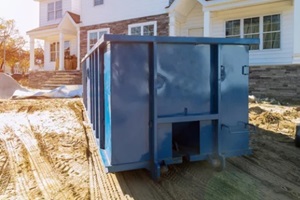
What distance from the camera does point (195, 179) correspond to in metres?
3.29

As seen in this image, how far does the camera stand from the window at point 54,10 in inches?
874

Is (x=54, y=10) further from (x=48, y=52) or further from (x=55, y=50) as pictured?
(x=48, y=52)

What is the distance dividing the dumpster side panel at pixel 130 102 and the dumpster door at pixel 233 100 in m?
1.01

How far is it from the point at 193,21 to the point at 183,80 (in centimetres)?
1272

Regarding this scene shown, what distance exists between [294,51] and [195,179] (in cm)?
979

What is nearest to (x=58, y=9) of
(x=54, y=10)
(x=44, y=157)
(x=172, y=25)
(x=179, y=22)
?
(x=54, y=10)

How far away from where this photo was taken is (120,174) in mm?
3445

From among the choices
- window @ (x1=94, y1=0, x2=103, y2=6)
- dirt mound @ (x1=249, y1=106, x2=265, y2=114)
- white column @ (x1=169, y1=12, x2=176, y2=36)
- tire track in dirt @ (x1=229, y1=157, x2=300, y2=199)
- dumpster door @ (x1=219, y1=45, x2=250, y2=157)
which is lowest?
tire track in dirt @ (x1=229, y1=157, x2=300, y2=199)

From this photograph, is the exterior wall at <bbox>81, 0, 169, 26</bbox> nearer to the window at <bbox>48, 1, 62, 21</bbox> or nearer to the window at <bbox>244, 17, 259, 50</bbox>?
the window at <bbox>48, 1, 62, 21</bbox>

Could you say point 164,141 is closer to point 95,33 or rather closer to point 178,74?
point 178,74

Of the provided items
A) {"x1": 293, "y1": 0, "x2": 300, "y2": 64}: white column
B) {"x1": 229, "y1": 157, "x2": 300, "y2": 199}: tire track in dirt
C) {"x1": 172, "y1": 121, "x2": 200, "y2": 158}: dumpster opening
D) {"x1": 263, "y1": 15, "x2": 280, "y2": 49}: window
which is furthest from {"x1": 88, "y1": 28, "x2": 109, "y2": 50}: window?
{"x1": 229, "y1": 157, "x2": 300, "y2": 199}: tire track in dirt

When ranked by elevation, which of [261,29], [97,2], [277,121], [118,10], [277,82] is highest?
[97,2]

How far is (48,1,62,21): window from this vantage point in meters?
22.2

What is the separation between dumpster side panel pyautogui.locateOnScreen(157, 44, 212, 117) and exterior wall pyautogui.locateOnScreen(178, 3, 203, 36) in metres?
12.2
